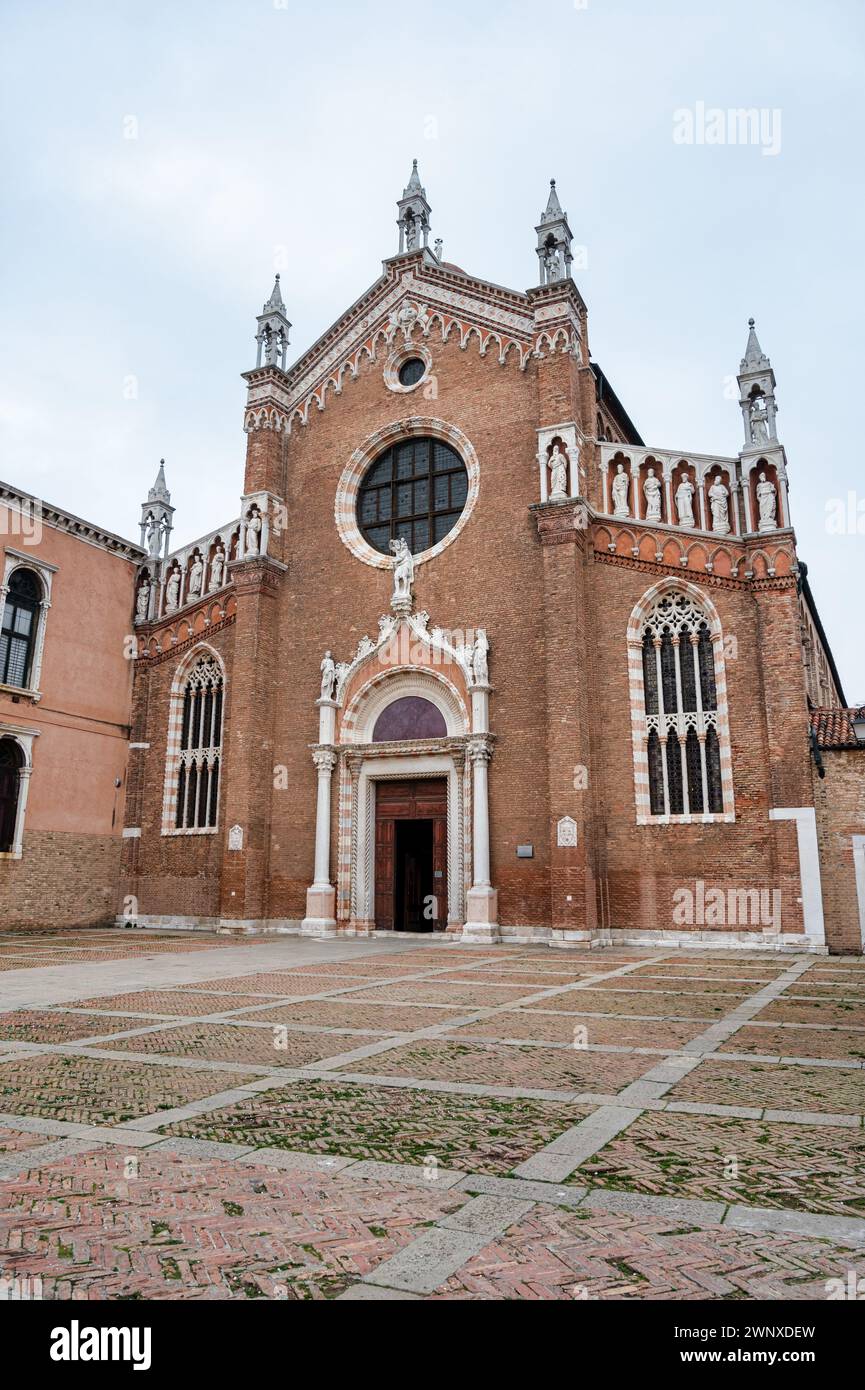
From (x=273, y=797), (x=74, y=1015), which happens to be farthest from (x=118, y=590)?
(x=74, y=1015)

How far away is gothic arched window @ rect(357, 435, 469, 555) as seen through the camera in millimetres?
23578

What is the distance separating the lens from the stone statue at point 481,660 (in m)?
21.4

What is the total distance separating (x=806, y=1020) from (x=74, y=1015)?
26.4 feet

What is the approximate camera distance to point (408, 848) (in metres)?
23.2

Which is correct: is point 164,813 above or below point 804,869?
above

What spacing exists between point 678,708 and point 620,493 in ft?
17.8

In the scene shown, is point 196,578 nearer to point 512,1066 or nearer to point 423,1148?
point 512,1066

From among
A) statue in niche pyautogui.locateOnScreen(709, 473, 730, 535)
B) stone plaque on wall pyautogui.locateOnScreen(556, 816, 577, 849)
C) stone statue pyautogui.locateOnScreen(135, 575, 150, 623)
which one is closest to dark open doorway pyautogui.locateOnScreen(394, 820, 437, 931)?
stone plaque on wall pyautogui.locateOnScreen(556, 816, 577, 849)

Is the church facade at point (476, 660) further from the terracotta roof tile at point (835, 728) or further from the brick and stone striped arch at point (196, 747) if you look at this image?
the terracotta roof tile at point (835, 728)

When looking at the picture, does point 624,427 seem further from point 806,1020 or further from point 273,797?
point 806,1020

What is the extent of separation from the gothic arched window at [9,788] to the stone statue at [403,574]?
10703 millimetres

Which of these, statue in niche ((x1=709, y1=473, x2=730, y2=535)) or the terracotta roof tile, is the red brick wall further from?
statue in niche ((x1=709, y1=473, x2=730, y2=535))

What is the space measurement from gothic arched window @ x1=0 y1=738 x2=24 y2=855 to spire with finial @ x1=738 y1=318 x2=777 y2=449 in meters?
19.7

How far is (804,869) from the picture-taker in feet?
60.1
